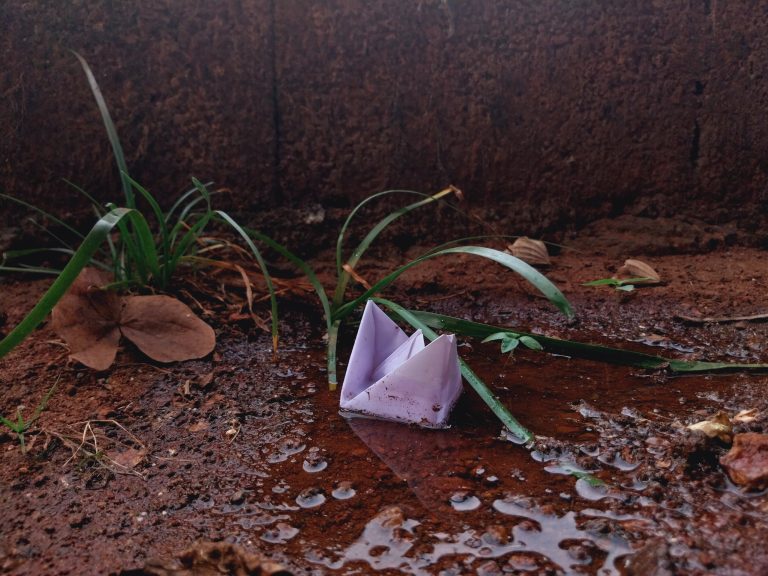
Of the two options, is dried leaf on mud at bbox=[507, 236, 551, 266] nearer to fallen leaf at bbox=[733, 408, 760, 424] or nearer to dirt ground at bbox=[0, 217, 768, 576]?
dirt ground at bbox=[0, 217, 768, 576]

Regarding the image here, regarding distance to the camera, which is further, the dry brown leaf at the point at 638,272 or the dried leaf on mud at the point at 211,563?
the dry brown leaf at the point at 638,272

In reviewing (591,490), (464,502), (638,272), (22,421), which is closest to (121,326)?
(22,421)

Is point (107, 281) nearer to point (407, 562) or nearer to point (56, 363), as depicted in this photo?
point (56, 363)

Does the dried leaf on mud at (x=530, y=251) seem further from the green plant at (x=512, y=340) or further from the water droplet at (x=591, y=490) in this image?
the water droplet at (x=591, y=490)

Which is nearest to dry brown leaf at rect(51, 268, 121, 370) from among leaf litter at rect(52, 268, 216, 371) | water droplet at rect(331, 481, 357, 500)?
leaf litter at rect(52, 268, 216, 371)

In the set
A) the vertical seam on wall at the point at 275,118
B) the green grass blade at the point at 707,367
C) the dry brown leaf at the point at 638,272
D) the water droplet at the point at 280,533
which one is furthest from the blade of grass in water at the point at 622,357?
the vertical seam on wall at the point at 275,118

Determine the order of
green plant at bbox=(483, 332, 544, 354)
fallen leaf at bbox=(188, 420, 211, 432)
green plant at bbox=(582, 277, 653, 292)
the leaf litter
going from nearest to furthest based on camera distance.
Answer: fallen leaf at bbox=(188, 420, 211, 432) → green plant at bbox=(483, 332, 544, 354) → the leaf litter → green plant at bbox=(582, 277, 653, 292)

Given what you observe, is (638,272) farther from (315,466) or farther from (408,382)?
(315,466)
